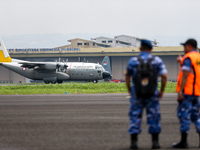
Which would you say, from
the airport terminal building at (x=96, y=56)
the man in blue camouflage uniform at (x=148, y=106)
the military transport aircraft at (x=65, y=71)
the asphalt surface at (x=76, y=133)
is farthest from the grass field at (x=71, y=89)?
the airport terminal building at (x=96, y=56)

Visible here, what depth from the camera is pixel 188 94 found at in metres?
6.26

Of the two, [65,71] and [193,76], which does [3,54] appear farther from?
[193,76]

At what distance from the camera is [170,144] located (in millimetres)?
6387

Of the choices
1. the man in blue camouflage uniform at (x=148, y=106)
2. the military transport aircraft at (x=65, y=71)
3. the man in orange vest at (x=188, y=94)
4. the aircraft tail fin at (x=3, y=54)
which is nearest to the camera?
the man in blue camouflage uniform at (x=148, y=106)

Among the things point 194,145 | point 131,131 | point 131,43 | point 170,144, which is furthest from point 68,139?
point 131,43

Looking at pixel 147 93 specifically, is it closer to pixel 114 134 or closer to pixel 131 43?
pixel 114 134

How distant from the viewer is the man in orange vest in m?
6.15

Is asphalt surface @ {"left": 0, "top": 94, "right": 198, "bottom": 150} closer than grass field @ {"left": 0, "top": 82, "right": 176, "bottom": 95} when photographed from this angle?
Yes

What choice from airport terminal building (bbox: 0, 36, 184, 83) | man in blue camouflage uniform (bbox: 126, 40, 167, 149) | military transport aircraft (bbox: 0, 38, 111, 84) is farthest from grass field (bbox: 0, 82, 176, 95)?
airport terminal building (bbox: 0, 36, 184, 83)

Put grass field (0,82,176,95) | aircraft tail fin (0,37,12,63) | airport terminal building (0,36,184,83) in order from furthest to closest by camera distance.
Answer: airport terminal building (0,36,184,83) → aircraft tail fin (0,37,12,63) → grass field (0,82,176,95)

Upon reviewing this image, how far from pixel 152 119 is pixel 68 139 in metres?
2.17

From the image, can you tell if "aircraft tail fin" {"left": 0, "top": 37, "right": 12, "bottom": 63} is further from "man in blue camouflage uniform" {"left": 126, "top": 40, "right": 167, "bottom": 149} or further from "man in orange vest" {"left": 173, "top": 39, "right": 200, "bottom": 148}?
"man in blue camouflage uniform" {"left": 126, "top": 40, "right": 167, "bottom": 149}

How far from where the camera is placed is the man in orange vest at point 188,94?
20.2 ft

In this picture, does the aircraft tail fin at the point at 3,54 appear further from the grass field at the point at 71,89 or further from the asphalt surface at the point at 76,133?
the asphalt surface at the point at 76,133
